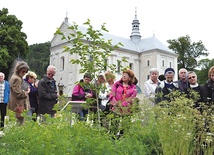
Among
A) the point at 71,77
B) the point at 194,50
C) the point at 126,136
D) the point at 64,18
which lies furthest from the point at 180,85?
the point at 194,50

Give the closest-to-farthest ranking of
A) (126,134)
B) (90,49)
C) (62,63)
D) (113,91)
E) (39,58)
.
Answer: (126,134) < (90,49) < (113,91) < (62,63) < (39,58)

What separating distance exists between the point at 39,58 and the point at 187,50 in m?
27.6

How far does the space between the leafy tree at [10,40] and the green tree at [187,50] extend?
27.7 m

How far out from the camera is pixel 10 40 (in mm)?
31844

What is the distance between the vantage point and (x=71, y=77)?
4025 cm

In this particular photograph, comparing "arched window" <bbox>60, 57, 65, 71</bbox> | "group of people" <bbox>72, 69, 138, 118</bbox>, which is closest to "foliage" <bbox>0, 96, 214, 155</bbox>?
"group of people" <bbox>72, 69, 138, 118</bbox>

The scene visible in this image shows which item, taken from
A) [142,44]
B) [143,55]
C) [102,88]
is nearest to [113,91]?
[102,88]

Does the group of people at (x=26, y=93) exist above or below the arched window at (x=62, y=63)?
below

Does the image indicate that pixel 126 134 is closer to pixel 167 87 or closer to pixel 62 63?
pixel 167 87

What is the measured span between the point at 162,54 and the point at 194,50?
633 centimetres

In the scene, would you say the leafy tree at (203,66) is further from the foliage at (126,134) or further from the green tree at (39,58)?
the foliage at (126,134)

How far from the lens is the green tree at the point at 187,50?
167 ft

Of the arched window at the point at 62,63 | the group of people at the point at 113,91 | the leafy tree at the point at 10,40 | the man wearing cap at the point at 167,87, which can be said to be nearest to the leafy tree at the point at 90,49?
the group of people at the point at 113,91

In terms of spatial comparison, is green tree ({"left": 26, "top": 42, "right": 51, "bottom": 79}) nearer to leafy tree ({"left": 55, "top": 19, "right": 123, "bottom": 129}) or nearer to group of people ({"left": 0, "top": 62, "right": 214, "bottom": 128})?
group of people ({"left": 0, "top": 62, "right": 214, "bottom": 128})
